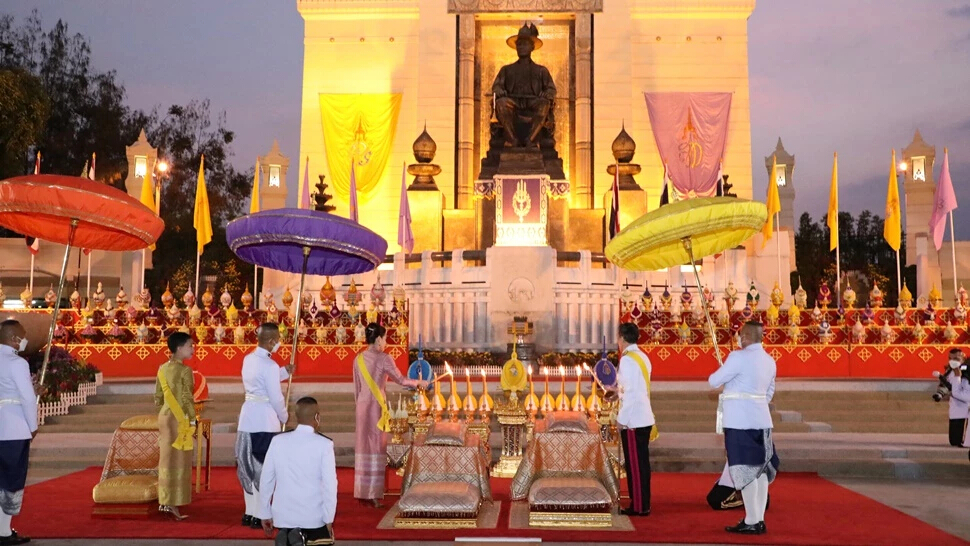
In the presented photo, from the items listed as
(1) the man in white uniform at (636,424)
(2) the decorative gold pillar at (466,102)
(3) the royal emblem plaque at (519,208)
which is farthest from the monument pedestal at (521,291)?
(2) the decorative gold pillar at (466,102)

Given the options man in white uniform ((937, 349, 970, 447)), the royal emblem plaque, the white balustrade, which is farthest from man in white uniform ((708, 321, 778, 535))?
the royal emblem plaque

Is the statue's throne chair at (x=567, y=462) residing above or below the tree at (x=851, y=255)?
below

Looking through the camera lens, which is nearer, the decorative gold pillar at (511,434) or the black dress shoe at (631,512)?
the black dress shoe at (631,512)

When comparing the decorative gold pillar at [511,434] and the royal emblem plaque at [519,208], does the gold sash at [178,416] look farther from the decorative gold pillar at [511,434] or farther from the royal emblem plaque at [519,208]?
the royal emblem plaque at [519,208]

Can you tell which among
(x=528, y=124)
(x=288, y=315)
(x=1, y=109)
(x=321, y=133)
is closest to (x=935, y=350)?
(x=528, y=124)

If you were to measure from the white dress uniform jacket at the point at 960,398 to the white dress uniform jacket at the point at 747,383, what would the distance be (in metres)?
4.86

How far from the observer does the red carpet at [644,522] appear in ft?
20.0

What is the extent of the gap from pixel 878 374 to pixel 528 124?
9651mm

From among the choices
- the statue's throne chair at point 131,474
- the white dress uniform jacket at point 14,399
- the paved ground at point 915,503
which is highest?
the white dress uniform jacket at point 14,399

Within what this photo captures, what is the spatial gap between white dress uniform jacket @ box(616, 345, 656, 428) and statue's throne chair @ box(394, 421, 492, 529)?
1.28 meters

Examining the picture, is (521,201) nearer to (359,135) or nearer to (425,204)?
(425,204)

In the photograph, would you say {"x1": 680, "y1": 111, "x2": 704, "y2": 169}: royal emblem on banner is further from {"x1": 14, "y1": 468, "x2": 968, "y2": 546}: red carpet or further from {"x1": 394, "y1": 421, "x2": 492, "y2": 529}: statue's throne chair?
{"x1": 394, "y1": 421, "x2": 492, "y2": 529}: statue's throne chair

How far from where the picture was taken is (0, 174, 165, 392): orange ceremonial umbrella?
22.4ft

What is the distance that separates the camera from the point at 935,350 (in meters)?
14.7
